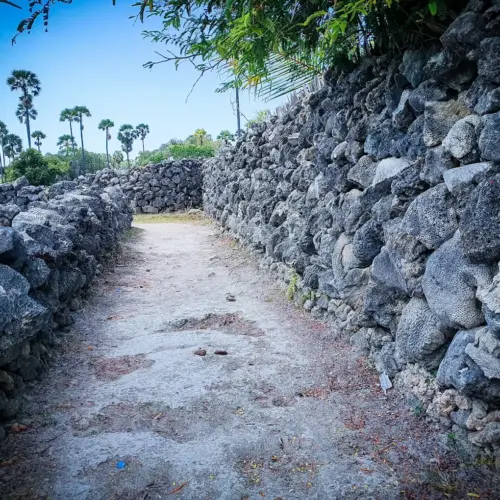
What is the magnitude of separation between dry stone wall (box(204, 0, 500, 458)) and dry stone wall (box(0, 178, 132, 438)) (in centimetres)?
287

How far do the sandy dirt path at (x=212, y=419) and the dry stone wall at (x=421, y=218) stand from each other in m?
0.40

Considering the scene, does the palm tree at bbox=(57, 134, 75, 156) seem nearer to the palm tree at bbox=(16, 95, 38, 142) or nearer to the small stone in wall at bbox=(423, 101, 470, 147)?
the palm tree at bbox=(16, 95, 38, 142)

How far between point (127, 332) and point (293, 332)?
6.46 feet

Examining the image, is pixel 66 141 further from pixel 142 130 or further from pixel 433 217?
pixel 433 217

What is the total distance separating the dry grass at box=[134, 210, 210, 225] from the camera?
16.3 metres

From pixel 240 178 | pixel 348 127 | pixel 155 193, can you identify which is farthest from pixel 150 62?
pixel 155 193

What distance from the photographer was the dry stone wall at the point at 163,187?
19328 mm

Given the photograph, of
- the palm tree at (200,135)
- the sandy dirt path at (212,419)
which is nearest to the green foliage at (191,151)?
the palm tree at (200,135)

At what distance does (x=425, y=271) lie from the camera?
3090 millimetres

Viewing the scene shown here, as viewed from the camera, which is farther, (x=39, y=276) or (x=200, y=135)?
(x=200, y=135)

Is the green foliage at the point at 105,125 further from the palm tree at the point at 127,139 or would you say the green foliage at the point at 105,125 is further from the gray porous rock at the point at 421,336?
the gray porous rock at the point at 421,336

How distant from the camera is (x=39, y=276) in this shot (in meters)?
4.18

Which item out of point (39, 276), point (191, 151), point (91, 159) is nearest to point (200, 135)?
point (191, 151)

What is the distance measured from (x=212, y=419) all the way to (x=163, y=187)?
1705cm
